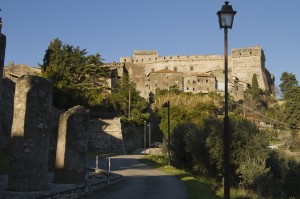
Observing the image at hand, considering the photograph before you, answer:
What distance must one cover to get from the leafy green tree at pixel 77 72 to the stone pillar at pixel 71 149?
33154mm

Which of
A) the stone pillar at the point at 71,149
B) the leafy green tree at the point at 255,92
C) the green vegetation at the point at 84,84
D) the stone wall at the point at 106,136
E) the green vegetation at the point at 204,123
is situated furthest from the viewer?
the leafy green tree at the point at 255,92

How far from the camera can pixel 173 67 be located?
365 ft

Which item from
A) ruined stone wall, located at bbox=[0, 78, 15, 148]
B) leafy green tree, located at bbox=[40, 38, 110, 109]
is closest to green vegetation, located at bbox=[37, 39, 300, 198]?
leafy green tree, located at bbox=[40, 38, 110, 109]

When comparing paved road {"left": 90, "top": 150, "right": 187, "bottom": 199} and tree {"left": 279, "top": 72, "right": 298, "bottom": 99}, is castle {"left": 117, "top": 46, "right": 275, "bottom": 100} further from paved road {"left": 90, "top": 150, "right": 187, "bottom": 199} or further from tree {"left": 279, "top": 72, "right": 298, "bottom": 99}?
paved road {"left": 90, "top": 150, "right": 187, "bottom": 199}

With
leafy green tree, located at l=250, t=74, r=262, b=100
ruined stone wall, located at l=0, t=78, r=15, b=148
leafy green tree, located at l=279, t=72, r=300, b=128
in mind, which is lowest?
ruined stone wall, located at l=0, t=78, r=15, b=148

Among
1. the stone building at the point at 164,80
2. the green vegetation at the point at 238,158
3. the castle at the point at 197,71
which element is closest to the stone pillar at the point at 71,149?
the green vegetation at the point at 238,158

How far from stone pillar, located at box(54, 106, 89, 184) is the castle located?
76.9m

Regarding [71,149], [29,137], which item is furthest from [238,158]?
[29,137]

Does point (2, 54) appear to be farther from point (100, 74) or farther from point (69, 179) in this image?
point (100, 74)

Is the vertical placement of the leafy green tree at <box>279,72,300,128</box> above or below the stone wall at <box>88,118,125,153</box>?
above

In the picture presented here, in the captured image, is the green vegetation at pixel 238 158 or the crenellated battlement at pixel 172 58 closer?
the green vegetation at pixel 238 158

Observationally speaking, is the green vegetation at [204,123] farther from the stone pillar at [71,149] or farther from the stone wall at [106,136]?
the stone pillar at [71,149]

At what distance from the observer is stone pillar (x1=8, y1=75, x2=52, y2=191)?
12.6 meters

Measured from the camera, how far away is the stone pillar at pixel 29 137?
12.6 metres
